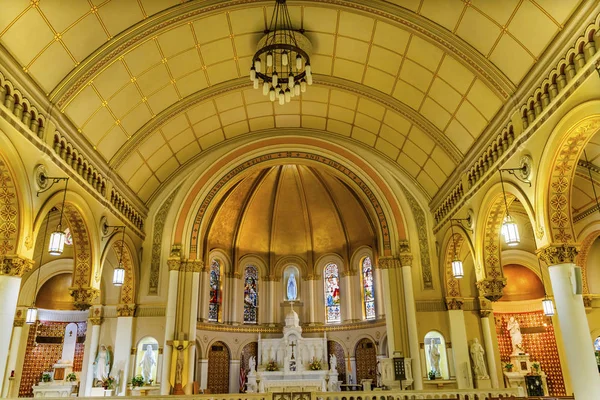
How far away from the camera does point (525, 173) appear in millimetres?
11086

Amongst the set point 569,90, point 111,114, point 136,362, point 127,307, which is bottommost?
point 136,362

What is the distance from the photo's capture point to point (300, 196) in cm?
2406

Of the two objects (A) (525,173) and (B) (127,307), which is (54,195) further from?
(A) (525,173)

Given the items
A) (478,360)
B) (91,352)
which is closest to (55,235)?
(91,352)

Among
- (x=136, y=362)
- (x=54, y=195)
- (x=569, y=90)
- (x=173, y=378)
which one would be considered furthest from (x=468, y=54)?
(x=136, y=362)

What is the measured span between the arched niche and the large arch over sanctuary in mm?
97

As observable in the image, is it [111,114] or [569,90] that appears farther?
[111,114]

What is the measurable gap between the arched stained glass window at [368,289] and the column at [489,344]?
6.30 m

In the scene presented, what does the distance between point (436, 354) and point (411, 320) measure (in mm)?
1523

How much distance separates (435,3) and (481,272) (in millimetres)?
7883

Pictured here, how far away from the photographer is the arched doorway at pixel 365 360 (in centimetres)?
2184

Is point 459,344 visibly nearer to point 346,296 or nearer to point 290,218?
point 346,296

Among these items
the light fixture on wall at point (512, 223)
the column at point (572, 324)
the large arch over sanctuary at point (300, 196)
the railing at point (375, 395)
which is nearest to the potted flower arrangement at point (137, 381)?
the large arch over sanctuary at point (300, 196)

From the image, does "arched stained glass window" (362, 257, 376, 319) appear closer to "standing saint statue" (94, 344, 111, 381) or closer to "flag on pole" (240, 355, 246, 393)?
"flag on pole" (240, 355, 246, 393)
